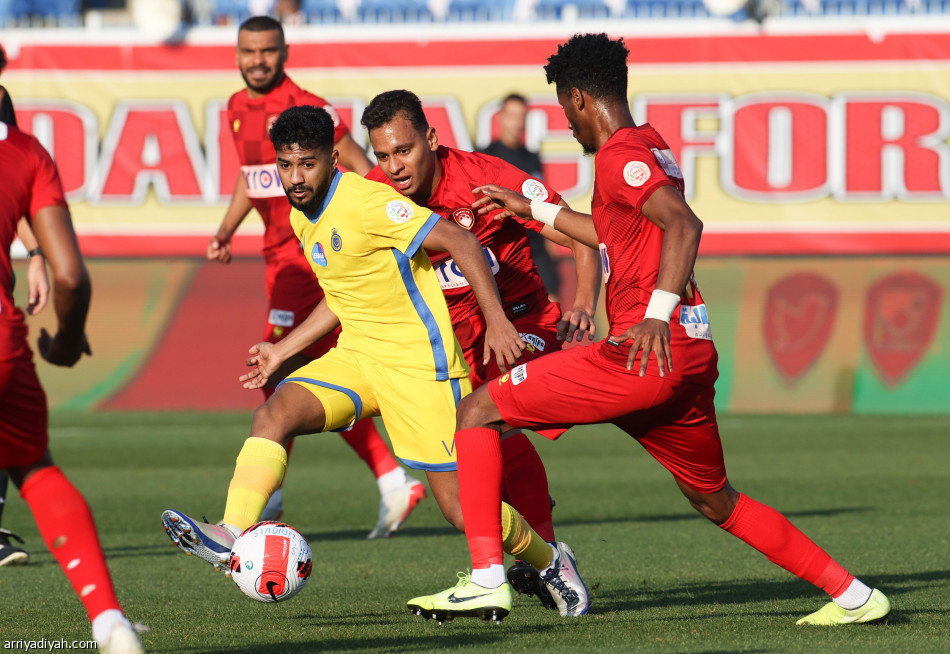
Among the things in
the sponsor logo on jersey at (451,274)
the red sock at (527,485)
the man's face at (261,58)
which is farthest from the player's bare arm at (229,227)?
the red sock at (527,485)

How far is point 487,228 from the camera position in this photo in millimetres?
5938

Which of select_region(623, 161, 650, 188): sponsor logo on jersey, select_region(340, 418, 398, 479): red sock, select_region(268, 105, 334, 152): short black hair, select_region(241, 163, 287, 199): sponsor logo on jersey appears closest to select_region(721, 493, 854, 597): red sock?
select_region(623, 161, 650, 188): sponsor logo on jersey

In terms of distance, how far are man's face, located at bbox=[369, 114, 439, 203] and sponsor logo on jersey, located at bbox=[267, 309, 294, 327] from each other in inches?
86.3

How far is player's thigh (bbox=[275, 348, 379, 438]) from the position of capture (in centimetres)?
533

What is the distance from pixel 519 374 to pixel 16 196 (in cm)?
181

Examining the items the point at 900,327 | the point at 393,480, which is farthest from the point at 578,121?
the point at 900,327

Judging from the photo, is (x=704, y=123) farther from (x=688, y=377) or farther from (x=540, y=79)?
(x=688, y=377)

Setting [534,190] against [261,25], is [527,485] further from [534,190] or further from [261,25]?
[261,25]

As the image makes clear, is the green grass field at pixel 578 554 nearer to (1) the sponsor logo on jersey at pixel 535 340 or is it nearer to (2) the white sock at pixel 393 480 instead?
(2) the white sock at pixel 393 480

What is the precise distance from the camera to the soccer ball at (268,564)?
4.81 metres

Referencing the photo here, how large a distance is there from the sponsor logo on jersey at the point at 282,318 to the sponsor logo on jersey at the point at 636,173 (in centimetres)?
361

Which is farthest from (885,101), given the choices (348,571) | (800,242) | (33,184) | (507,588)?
(33,184)

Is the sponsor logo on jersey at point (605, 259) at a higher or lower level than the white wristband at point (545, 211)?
lower

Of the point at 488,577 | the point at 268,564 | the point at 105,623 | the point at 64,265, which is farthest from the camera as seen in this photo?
the point at 268,564
